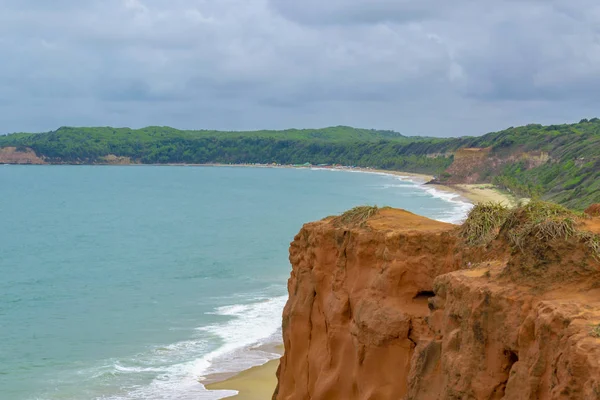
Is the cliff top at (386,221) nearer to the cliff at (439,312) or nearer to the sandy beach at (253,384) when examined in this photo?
the cliff at (439,312)

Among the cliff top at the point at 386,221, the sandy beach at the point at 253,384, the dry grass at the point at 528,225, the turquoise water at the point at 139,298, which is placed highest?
the dry grass at the point at 528,225

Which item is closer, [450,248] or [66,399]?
[450,248]

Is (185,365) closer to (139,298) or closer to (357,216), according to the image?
(357,216)

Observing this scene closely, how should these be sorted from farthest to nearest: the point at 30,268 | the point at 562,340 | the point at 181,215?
the point at 181,215 < the point at 30,268 < the point at 562,340

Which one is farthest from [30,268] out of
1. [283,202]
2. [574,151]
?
[574,151]

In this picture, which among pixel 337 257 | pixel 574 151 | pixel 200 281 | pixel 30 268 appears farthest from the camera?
pixel 574 151

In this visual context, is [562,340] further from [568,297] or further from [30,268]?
[30,268]

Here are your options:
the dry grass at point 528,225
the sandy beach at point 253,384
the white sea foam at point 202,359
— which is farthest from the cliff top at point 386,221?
the white sea foam at point 202,359
